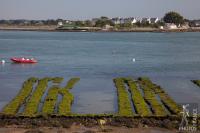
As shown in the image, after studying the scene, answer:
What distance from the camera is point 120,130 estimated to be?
25.6 metres

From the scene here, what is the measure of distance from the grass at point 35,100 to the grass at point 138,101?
687 cm

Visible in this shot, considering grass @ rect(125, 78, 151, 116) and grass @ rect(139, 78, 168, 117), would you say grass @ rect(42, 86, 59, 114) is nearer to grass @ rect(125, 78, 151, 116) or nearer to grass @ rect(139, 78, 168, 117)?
grass @ rect(125, 78, 151, 116)

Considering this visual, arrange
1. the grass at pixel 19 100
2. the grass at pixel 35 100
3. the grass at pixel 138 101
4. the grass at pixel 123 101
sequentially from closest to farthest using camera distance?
the grass at pixel 123 101
the grass at pixel 138 101
the grass at pixel 35 100
the grass at pixel 19 100

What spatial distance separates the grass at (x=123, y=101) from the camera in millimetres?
30047

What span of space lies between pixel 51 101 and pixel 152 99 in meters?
7.53

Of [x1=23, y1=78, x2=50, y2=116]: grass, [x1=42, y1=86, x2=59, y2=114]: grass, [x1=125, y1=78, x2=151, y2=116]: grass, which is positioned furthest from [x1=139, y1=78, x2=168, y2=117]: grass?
[x1=23, y1=78, x2=50, y2=116]: grass

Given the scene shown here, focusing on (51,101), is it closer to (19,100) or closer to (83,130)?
(19,100)

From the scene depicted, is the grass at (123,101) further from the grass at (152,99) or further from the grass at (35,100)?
the grass at (35,100)

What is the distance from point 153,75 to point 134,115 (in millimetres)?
25681

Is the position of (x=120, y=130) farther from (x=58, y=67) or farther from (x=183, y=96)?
(x=58, y=67)

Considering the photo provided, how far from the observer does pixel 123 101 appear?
34.4 meters

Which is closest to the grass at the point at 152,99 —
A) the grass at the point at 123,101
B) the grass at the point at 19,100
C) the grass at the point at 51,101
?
the grass at the point at 123,101

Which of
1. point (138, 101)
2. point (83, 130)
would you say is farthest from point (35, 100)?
point (83, 130)

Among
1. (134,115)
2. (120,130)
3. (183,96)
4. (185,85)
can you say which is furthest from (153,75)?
(120,130)
